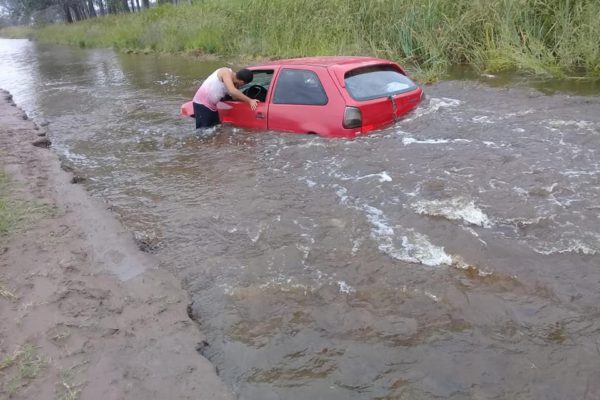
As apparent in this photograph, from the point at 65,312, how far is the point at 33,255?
1.03 metres

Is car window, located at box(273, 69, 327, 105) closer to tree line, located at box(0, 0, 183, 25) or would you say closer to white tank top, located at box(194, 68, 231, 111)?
white tank top, located at box(194, 68, 231, 111)

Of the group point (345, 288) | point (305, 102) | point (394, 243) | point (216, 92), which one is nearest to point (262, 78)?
point (216, 92)

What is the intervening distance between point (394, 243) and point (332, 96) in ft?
8.46

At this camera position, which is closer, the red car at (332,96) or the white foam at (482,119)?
the red car at (332,96)

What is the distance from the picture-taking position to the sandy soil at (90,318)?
298cm

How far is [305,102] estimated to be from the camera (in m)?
6.74

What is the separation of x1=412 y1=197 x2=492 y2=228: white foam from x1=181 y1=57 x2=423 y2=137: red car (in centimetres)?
171

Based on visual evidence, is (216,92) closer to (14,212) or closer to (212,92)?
(212,92)

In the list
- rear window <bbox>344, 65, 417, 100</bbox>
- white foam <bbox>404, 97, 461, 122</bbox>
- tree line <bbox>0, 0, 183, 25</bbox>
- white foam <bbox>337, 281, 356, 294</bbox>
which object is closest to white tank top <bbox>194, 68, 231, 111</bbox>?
rear window <bbox>344, 65, 417, 100</bbox>

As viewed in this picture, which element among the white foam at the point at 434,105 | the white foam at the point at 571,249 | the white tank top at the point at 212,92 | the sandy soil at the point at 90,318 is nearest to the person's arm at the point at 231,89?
the white tank top at the point at 212,92

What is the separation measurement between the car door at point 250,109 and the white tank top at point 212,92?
101 millimetres

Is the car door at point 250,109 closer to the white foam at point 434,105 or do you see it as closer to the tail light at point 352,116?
the tail light at point 352,116

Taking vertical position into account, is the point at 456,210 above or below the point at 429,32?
below

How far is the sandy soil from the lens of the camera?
9.77 feet
